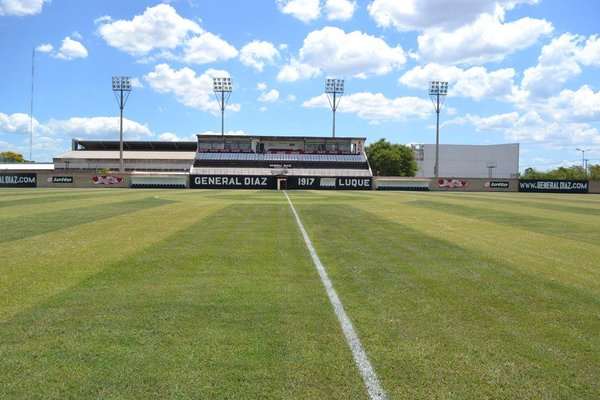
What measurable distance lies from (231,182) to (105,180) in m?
16.4

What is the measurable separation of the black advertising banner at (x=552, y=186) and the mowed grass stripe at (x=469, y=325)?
60650 mm

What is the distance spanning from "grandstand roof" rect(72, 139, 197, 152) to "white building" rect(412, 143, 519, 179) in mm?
64936

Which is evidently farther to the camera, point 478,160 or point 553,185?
point 478,160

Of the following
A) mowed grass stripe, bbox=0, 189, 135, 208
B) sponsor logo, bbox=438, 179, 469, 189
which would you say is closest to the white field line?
mowed grass stripe, bbox=0, 189, 135, 208

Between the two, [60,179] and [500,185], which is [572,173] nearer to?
[500,185]

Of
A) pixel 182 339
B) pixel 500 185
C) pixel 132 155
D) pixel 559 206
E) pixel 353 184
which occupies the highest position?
pixel 132 155

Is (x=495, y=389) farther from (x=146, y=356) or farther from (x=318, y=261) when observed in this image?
(x=318, y=261)

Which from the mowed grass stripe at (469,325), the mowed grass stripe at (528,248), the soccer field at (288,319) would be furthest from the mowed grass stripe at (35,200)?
the mowed grass stripe at (469,325)

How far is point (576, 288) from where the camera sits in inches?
291

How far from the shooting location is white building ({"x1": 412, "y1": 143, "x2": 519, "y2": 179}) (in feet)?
399

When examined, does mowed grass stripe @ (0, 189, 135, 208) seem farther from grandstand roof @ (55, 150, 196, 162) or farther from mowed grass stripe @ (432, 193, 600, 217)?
grandstand roof @ (55, 150, 196, 162)

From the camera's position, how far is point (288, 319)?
220 inches

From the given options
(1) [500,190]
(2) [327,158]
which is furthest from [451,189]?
(2) [327,158]

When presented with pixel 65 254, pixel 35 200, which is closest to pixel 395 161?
pixel 35 200
